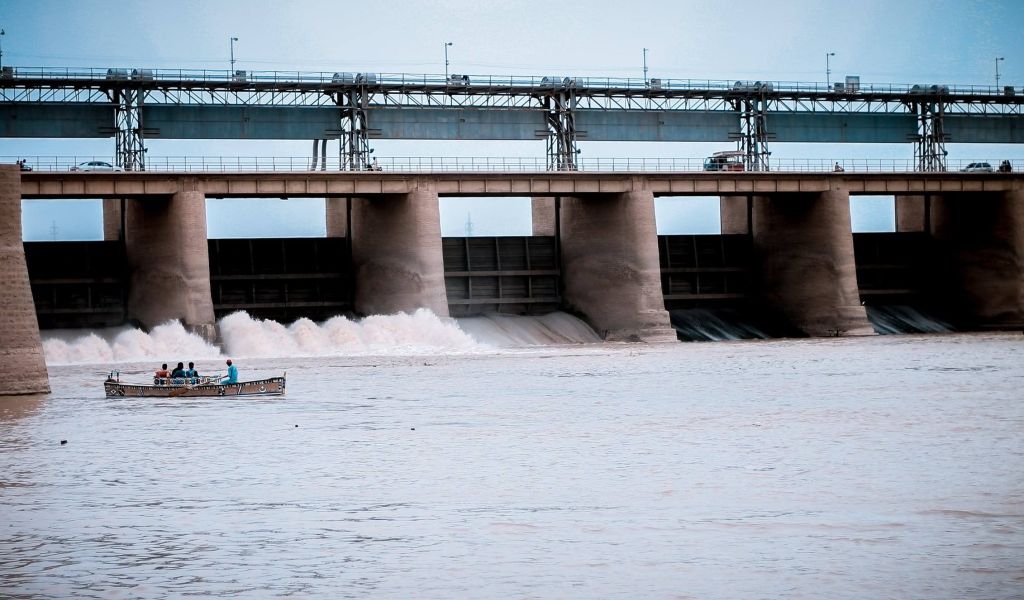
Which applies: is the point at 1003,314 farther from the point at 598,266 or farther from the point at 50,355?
the point at 50,355

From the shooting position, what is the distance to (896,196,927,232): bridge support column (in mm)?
79188

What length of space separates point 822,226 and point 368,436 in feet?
151

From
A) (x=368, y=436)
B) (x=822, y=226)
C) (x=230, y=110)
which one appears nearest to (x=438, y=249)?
(x=230, y=110)

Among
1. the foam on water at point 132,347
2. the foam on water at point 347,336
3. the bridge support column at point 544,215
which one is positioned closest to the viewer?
the foam on water at point 132,347

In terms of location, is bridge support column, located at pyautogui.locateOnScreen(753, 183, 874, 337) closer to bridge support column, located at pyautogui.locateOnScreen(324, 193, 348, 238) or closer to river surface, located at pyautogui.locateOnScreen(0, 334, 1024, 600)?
bridge support column, located at pyautogui.locateOnScreen(324, 193, 348, 238)

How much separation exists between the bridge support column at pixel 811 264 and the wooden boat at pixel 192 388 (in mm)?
37646

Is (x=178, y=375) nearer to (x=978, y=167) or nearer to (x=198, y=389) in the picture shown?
(x=198, y=389)

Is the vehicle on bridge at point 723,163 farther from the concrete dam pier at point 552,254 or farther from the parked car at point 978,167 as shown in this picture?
the parked car at point 978,167

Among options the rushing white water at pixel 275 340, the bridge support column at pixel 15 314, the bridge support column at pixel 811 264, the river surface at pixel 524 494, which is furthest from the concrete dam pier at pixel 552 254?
the river surface at pixel 524 494

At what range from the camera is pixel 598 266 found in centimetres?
6606

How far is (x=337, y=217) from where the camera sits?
225ft

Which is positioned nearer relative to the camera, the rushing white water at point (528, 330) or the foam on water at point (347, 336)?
the foam on water at point (347, 336)

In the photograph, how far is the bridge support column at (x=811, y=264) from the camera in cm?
6825

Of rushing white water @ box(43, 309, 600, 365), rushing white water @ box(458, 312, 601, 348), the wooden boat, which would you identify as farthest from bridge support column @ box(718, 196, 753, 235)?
the wooden boat
